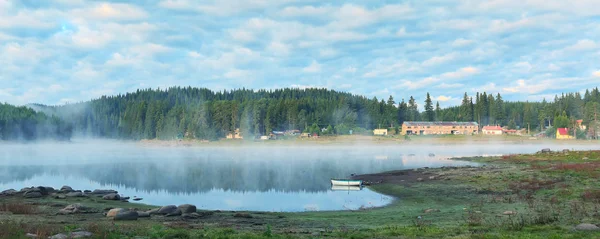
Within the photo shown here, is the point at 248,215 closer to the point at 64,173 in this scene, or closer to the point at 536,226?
the point at 536,226

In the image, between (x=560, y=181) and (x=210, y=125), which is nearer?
(x=560, y=181)

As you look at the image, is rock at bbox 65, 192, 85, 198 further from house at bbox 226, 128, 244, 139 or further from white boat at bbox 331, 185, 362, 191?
house at bbox 226, 128, 244, 139

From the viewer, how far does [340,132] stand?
190 meters

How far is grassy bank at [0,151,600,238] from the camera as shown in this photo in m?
17.7

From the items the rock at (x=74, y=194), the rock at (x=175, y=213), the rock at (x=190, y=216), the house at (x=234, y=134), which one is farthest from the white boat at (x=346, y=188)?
the house at (x=234, y=134)

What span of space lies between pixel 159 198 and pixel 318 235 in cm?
2681

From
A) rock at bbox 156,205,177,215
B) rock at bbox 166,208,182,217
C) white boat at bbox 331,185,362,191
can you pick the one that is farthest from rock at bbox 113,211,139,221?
white boat at bbox 331,185,362,191

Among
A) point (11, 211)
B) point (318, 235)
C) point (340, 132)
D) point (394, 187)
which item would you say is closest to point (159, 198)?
A: point (11, 211)

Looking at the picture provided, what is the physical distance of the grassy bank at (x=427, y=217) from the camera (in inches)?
695

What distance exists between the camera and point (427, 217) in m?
24.5

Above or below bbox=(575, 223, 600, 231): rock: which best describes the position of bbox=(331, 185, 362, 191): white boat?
below

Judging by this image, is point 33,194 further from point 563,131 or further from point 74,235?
point 563,131

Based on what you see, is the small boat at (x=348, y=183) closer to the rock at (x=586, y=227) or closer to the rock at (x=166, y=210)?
the rock at (x=166, y=210)

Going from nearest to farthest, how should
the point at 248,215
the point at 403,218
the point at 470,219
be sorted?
the point at 470,219
the point at 403,218
the point at 248,215
